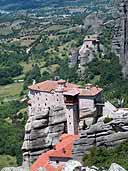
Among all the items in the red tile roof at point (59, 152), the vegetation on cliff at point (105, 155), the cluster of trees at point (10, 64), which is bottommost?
the cluster of trees at point (10, 64)

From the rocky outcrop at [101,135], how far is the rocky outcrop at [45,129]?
17.7 feet

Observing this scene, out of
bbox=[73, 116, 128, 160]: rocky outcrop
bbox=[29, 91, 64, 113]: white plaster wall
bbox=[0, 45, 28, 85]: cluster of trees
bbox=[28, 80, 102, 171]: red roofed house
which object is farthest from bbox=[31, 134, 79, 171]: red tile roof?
bbox=[0, 45, 28, 85]: cluster of trees

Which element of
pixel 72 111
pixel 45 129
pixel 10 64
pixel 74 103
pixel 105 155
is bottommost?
pixel 10 64

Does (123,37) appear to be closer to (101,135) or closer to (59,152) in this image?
(101,135)

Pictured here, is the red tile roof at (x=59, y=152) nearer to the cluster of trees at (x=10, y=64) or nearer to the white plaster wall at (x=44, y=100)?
the white plaster wall at (x=44, y=100)

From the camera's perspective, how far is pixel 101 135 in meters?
51.4

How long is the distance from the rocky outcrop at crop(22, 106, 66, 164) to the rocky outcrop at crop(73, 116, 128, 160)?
5.41 metres

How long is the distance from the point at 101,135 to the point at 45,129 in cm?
761

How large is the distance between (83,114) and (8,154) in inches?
1256

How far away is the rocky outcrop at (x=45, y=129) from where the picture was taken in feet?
187

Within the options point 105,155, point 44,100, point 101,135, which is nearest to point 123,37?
point 44,100

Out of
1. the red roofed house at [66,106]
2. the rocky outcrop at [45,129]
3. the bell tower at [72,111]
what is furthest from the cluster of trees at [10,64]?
the bell tower at [72,111]

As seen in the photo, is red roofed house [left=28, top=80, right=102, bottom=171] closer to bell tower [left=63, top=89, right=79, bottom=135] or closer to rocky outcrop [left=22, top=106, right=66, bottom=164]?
bell tower [left=63, top=89, right=79, bottom=135]

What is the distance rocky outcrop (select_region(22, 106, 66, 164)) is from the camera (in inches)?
2249
